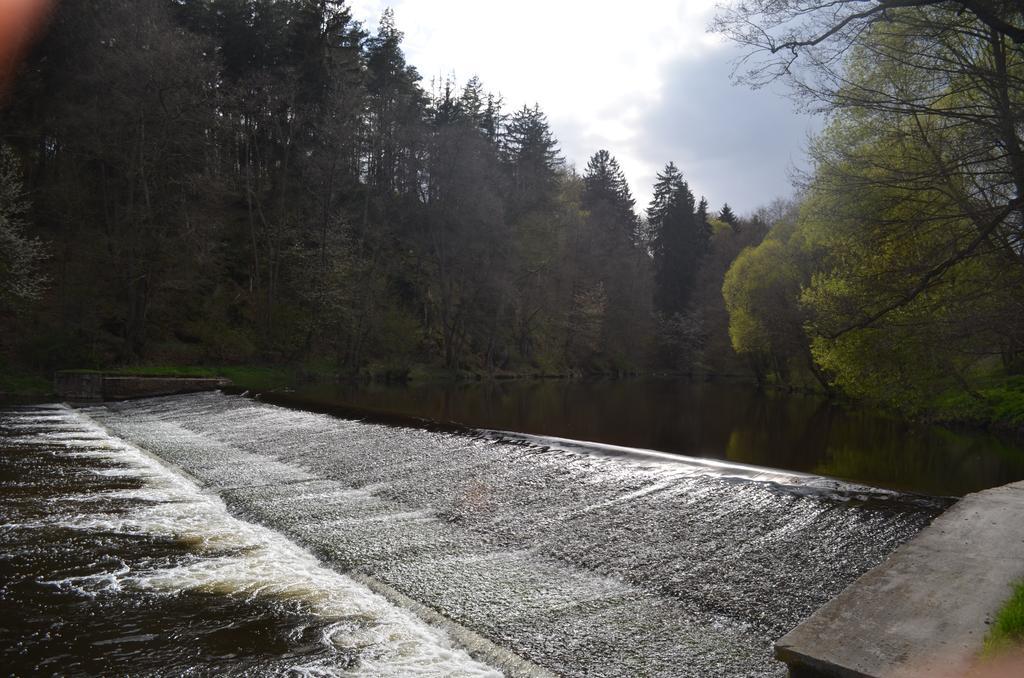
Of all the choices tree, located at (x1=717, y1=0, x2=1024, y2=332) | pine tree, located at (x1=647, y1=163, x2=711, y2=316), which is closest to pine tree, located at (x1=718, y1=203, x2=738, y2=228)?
pine tree, located at (x1=647, y1=163, x2=711, y2=316)

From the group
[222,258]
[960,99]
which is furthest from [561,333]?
[960,99]

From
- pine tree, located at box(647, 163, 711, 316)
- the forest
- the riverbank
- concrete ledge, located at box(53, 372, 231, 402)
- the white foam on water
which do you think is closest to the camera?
the white foam on water

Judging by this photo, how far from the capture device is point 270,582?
612cm

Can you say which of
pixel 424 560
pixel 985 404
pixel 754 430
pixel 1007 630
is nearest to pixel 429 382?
pixel 754 430

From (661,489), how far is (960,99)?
9.81 meters

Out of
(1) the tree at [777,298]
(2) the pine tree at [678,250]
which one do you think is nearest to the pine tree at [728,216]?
(2) the pine tree at [678,250]

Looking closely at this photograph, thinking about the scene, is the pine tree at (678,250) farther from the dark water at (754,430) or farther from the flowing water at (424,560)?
the flowing water at (424,560)

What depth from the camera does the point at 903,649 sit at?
3.97 metres

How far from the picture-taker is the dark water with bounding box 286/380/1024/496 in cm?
1366

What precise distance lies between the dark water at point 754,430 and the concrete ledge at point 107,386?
16.2 feet

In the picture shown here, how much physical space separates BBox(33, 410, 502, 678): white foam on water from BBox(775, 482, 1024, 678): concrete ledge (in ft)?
6.98

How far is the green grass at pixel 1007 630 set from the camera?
12.5ft

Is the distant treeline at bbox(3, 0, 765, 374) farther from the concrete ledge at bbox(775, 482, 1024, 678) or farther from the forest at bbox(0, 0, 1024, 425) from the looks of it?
the concrete ledge at bbox(775, 482, 1024, 678)

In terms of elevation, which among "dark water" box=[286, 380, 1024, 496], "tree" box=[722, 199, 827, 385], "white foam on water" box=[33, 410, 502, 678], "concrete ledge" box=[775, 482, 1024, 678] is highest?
"tree" box=[722, 199, 827, 385]
